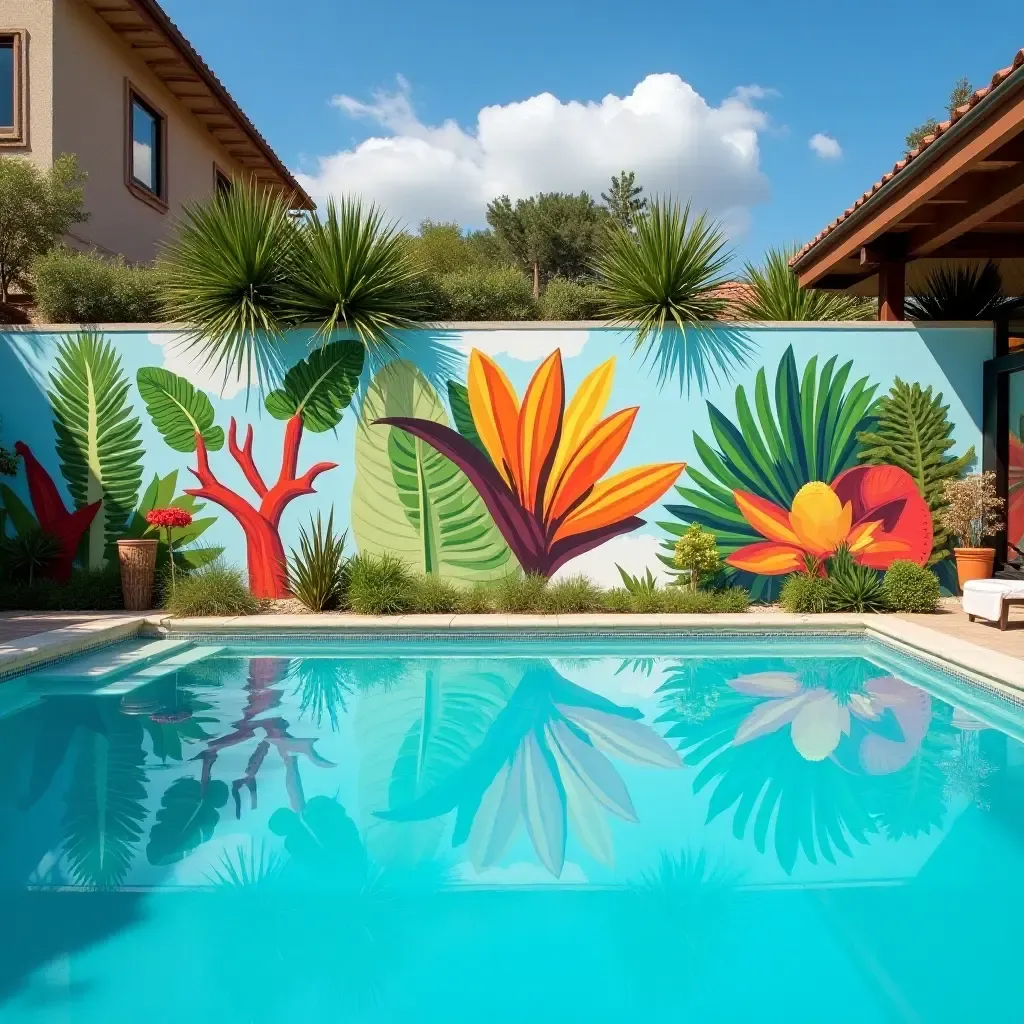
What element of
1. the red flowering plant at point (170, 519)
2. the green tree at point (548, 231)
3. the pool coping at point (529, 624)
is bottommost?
the pool coping at point (529, 624)

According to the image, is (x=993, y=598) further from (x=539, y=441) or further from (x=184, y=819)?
(x=184, y=819)

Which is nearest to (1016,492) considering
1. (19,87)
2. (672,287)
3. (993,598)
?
(993,598)

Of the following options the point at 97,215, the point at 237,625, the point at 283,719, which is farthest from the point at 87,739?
the point at 97,215

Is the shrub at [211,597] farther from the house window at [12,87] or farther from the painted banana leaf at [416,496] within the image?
the house window at [12,87]

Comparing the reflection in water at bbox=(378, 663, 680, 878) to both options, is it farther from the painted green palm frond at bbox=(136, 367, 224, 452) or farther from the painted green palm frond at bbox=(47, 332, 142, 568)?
the painted green palm frond at bbox=(47, 332, 142, 568)

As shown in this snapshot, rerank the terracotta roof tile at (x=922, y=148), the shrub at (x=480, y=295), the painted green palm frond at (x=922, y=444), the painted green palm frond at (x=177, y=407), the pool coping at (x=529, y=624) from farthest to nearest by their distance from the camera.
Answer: the shrub at (x=480, y=295) → the painted green palm frond at (x=177, y=407) → the painted green palm frond at (x=922, y=444) → the pool coping at (x=529, y=624) → the terracotta roof tile at (x=922, y=148)

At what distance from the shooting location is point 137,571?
385 inches

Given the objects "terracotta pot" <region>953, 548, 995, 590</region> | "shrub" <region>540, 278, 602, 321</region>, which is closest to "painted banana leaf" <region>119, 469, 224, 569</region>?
"shrub" <region>540, 278, 602, 321</region>

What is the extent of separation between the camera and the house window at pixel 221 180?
1762 cm

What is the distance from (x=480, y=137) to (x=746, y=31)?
A: 87.6ft

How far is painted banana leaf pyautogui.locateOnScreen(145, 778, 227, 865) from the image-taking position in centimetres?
415

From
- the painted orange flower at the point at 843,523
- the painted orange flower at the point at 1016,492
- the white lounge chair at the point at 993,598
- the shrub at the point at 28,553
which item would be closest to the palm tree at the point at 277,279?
the shrub at the point at 28,553

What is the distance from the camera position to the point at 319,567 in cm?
988

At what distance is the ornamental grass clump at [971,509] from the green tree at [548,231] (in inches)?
698
